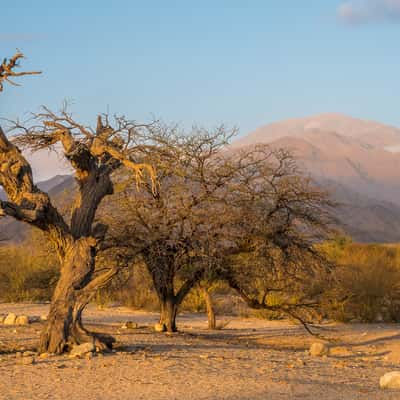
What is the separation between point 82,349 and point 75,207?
7.79ft

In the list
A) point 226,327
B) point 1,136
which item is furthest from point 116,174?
point 226,327

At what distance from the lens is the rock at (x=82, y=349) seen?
11.4m

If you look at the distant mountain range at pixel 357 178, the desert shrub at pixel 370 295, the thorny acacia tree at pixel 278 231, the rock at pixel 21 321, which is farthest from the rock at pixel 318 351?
the distant mountain range at pixel 357 178

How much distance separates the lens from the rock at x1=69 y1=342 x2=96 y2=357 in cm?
1140

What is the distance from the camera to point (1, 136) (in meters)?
11.9

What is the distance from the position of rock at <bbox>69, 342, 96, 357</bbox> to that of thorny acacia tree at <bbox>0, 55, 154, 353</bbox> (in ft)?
0.83

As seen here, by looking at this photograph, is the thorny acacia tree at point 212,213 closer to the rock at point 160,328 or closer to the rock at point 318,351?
the rock at point 160,328

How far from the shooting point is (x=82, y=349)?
11500 millimetres

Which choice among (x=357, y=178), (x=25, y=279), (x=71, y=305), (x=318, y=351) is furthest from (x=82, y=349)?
(x=357, y=178)

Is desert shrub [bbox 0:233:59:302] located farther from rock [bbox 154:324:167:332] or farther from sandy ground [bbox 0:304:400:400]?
sandy ground [bbox 0:304:400:400]

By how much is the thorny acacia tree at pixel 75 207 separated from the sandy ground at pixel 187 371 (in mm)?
778

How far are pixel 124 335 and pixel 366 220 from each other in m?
75.1

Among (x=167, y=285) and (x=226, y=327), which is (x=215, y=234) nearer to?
(x=167, y=285)

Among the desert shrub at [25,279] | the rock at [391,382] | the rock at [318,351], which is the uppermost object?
the desert shrub at [25,279]
